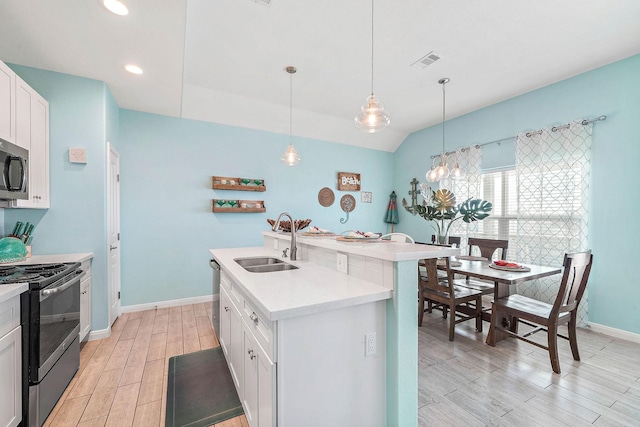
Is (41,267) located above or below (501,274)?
above

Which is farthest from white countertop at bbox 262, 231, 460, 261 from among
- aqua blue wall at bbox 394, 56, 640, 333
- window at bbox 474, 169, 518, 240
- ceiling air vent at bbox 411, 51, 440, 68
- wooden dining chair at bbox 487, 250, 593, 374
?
window at bbox 474, 169, 518, 240

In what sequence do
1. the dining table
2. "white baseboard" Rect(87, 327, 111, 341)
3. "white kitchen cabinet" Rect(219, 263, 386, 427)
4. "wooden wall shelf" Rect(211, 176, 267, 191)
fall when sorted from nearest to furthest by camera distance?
"white kitchen cabinet" Rect(219, 263, 386, 427) → the dining table → "white baseboard" Rect(87, 327, 111, 341) → "wooden wall shelf" Rect(211, 176, 267, 191)

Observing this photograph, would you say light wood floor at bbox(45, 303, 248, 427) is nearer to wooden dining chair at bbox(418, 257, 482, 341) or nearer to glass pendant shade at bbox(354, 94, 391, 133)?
wooden dining chair at bbox(418, 257, 482, 341)

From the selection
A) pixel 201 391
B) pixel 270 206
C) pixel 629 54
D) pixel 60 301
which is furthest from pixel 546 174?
pixel 60 301

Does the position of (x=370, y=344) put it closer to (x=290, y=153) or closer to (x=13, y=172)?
(x=290, y=153)

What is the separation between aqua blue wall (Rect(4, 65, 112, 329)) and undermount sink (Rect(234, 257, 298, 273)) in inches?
61.6

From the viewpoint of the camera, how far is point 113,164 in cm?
324

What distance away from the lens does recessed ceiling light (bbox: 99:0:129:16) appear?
1.74 m

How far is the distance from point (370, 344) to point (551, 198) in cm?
345

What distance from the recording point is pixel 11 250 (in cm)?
220

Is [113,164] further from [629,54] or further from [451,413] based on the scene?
[629,54]

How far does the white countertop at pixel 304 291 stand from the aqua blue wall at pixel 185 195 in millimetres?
2436

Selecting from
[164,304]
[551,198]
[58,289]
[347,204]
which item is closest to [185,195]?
[164,304]

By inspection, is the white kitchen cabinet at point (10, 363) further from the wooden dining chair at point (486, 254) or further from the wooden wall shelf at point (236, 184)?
the wooden dining chair at point (486, 254)
